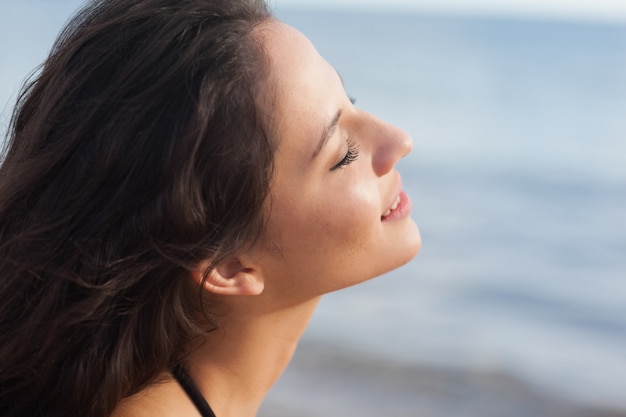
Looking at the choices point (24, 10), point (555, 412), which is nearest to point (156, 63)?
point (555, 412)

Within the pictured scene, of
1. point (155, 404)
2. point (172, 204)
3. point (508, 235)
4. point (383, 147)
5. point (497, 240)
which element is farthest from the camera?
point (508, 235)

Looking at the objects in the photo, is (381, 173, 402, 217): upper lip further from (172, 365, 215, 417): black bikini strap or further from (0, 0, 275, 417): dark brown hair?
(172, 365, 215, 417): black bikini strap

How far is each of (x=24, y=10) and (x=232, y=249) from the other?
96.3 ft

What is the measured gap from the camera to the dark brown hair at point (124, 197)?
201 cm

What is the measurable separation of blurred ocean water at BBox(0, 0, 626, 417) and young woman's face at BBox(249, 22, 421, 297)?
2.35ft

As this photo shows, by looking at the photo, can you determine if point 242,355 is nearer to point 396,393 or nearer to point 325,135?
point 325,135

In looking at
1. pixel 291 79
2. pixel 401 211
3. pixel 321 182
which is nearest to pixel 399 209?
pixel 401 211

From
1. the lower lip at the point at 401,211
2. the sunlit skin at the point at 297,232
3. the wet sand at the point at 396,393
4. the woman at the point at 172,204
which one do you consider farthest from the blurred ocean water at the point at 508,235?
the woman at the point at 172,204

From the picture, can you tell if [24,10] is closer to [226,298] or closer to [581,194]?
[581,194]

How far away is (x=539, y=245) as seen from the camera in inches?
324

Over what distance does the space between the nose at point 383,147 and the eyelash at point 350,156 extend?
0.05 m

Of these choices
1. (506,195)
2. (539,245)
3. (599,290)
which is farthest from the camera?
(506,195)

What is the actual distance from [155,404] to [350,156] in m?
0.76

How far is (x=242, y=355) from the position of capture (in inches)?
93.7
